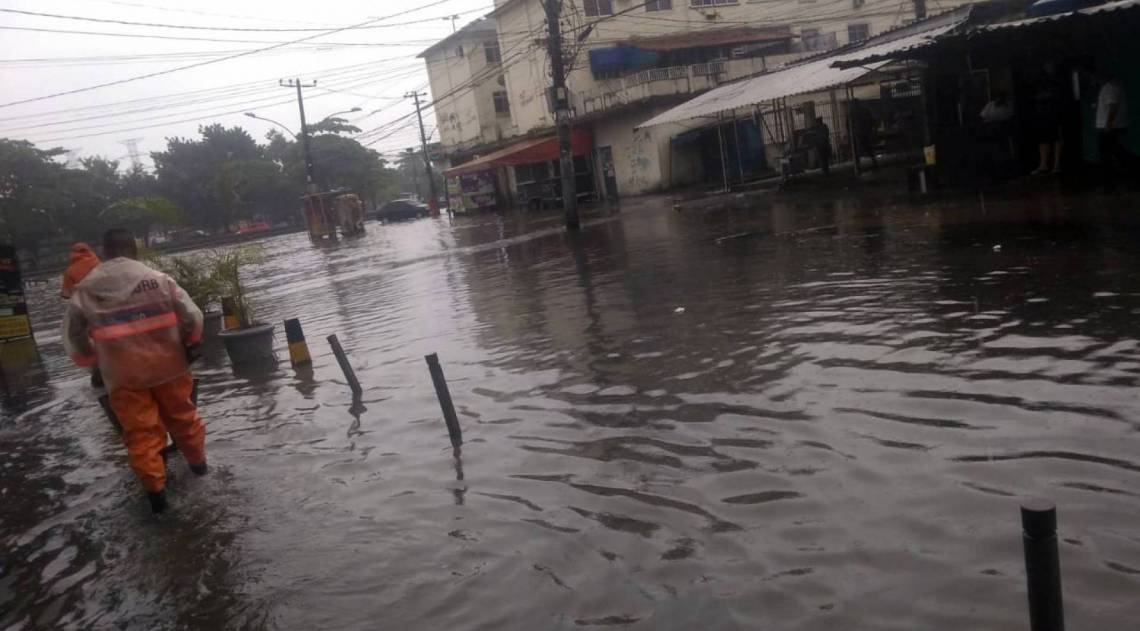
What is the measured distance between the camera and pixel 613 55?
1539 inches

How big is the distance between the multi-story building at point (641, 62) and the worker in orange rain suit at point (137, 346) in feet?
99.2

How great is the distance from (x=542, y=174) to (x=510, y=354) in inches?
1564

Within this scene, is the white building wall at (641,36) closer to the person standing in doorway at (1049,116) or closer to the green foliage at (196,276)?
the person standing in doorway at (1049,116)

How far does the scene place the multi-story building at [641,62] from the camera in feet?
123

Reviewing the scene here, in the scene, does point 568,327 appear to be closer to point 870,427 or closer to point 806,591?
point 870,427

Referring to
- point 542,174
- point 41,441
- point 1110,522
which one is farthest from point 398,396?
point 542,174

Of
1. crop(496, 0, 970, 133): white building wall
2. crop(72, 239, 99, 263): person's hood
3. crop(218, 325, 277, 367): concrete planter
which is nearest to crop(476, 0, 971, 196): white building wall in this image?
crop(496, 0, 970, 133): white building wall

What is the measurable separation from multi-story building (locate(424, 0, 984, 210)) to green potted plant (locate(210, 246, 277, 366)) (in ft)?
83.4

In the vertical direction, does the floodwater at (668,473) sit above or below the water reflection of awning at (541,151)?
below

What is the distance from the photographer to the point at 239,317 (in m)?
10.4

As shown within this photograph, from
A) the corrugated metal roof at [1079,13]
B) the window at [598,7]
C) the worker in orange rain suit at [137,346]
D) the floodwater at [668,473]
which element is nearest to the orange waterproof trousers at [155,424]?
the worker in orange rain suit at [137,346]

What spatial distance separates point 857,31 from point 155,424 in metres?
45.5

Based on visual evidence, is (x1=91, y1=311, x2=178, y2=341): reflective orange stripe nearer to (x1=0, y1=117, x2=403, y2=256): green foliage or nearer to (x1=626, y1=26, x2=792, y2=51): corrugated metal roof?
(x1=626, y1=26, x2=792, y2=51): corrugated metal roof

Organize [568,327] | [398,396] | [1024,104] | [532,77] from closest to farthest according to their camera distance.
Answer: [398,396]
[568,327]
[1024,104]
[532,77]
